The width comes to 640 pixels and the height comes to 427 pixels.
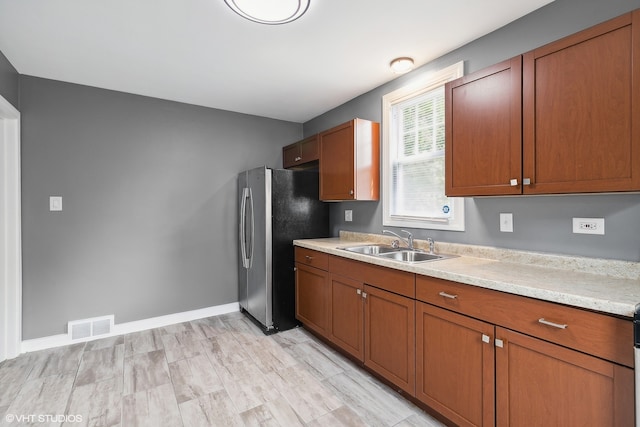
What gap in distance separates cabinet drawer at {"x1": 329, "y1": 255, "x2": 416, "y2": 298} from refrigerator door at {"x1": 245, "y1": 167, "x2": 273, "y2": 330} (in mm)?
807

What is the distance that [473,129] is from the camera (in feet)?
6.01

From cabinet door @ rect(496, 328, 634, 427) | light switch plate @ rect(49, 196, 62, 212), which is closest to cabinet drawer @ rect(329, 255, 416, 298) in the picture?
cabinet door @ rect(496, 328, 634, 427)

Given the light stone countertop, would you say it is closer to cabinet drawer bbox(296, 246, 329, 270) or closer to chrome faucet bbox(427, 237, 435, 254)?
chrome faucet bbox(427, 237, 435, 254)

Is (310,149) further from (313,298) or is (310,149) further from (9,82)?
(9,82)

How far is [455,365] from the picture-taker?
1.62 m

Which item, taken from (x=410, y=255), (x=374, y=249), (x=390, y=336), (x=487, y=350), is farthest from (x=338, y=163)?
(x=487, y=350)

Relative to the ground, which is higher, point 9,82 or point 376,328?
point 9,82

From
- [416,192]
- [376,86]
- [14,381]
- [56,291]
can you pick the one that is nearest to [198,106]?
[376,86]

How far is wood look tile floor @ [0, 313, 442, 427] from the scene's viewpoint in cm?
184

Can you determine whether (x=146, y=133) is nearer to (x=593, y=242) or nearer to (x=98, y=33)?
(x=98, y=33)

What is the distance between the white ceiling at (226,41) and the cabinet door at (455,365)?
1829 mm

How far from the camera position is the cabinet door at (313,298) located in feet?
8.86

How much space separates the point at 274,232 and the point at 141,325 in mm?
1721

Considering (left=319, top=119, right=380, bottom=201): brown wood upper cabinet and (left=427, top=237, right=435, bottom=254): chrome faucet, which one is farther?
(left=319, top=119, right=380, bottom=201): brown wood upper cabinet
